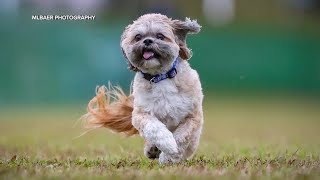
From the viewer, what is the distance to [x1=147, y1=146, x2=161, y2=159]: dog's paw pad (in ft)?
21.2

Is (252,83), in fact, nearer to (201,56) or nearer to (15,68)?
(201,56)

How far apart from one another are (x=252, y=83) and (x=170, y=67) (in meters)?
12.3

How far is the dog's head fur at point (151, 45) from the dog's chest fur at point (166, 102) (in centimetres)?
14

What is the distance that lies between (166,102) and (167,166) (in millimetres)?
706

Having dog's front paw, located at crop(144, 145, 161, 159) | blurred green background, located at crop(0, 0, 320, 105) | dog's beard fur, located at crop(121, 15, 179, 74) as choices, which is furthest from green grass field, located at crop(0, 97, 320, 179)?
blurred green background, located at crop(0, 0, 320, 105)

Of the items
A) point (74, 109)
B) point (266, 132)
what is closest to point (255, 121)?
point (266, 132)

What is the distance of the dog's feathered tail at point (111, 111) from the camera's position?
723cm

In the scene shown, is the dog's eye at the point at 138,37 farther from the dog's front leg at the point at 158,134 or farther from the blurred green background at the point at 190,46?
the blurred green background at the point at 190,46

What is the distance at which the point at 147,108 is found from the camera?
20.3ft

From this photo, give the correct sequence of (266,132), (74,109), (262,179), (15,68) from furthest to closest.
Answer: (15,68) → (74,109) → (266,132) → (262,179)

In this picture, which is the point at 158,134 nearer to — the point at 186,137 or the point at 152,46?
the point at 186,137

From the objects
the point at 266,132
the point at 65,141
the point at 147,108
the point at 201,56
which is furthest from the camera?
the point at 201,56

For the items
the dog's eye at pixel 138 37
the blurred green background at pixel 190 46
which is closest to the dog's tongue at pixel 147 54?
the dog's eye at pixel 138 37

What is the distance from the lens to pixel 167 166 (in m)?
5.58
